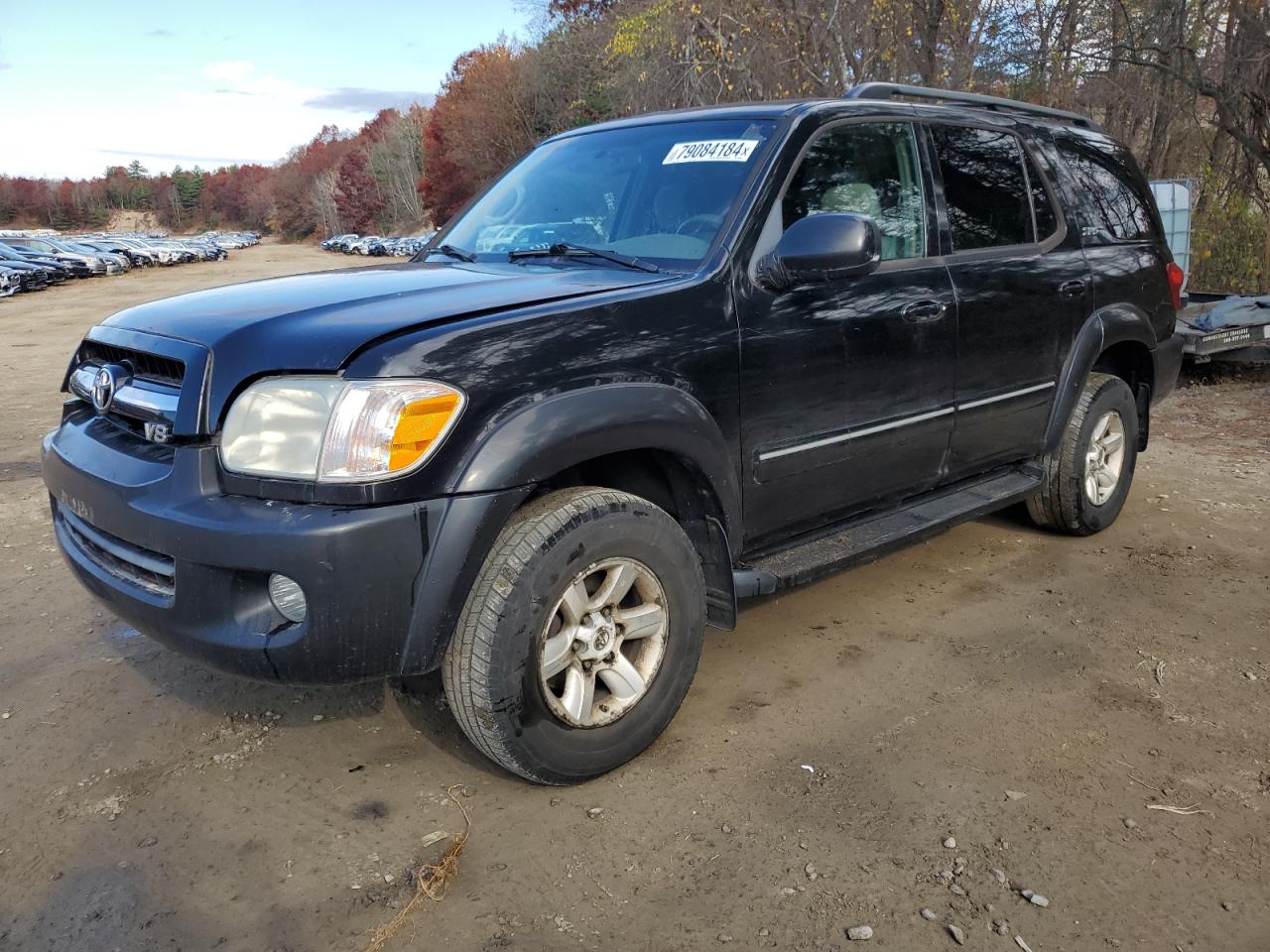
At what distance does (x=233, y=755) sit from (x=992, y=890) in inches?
88.1

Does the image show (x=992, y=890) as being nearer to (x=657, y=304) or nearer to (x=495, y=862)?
(x=495, y=862)

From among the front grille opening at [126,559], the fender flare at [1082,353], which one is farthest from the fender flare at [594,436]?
the fender flare at [1082,353]

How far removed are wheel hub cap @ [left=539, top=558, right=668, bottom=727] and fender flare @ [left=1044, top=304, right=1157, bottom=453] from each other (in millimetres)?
2449

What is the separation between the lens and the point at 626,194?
3662 mm

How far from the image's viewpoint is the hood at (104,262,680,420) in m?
2.54

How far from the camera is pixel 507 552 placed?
2641 millimetres

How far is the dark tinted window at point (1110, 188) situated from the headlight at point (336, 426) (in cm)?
352

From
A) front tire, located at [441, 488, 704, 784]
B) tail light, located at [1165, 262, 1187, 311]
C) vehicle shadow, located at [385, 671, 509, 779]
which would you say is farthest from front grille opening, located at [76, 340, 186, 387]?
tail light, located at [1165, 262, 1187, 311]

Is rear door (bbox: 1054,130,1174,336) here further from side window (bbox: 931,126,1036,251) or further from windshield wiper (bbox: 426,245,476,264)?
windshield wiper (bbox: 426,245,476,264)

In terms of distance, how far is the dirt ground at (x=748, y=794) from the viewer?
2.40m

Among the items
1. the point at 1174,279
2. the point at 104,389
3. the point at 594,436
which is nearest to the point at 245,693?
the point at 104,389

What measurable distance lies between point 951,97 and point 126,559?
3428 mm

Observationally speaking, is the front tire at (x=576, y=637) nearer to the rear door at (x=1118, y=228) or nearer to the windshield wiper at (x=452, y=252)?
the windshield wiper at (x=452, y=252)

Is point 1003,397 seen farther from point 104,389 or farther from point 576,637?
point 104,389
